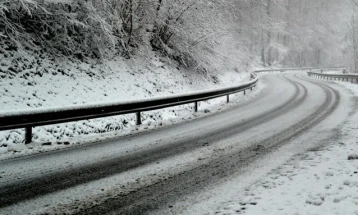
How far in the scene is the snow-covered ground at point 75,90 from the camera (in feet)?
27.8

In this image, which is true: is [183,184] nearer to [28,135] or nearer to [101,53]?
[28,135]

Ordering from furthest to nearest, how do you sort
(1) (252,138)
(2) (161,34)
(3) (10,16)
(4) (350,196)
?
(2) (161,34) → (3) (10,16) → (1) (252,138) → (4) (350,196)

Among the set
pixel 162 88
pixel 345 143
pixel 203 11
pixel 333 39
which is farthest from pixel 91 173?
pixel 333 39

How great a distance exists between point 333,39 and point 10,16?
3276 inches

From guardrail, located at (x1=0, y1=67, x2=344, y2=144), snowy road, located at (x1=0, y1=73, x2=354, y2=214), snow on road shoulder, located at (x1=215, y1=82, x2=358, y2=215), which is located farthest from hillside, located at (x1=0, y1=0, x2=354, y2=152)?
snow on road shoulder, located at (x1=215, y1=82, x2=358, y2=215)

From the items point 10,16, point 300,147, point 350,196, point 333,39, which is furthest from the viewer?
point 333,39

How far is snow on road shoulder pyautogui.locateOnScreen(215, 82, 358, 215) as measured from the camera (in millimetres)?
3730

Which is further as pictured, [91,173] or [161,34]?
[161,34]

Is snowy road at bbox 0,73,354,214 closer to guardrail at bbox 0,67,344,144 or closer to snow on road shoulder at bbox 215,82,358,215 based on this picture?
snow on road shoulder at bbox 215,82,358,215

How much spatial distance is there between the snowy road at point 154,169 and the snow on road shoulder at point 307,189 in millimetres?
289

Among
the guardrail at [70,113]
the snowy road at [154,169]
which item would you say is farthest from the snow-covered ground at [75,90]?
the snowy road at [154,169]

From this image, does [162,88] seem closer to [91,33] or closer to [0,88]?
[91,33]

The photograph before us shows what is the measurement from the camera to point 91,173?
5230 mm

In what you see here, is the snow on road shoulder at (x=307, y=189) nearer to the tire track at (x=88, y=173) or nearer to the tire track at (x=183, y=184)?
the tire track at (x=183, y=184)
